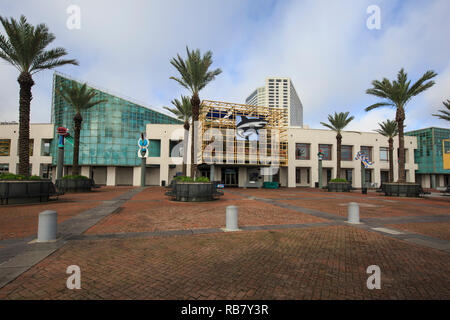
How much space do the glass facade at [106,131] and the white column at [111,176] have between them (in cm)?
134

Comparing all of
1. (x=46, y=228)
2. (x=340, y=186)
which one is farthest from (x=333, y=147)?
(x=46, y=228)

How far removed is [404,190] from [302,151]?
73.3ft

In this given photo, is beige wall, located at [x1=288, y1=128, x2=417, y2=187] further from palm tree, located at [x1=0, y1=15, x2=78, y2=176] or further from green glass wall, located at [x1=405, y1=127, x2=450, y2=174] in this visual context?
palm tree, located at [x1=0, y1=15, x2=78, y2=176]

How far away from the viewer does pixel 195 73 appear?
16.9 metres

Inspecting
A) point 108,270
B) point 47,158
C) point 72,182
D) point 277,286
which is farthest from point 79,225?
point 47,158

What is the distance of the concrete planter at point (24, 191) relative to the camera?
11562mm

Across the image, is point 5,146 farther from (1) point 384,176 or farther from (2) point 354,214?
(1) point 384,176

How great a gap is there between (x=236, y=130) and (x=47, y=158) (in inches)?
1501

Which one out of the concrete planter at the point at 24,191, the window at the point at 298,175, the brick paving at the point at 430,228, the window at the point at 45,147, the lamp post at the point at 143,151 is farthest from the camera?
the window at the point at 298,175

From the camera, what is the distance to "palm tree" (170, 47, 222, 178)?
16.8m

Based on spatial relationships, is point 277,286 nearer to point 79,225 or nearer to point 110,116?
point 79,225

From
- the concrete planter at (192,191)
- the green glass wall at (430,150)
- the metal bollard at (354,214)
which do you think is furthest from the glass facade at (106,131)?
the green glass wall at (430,150)

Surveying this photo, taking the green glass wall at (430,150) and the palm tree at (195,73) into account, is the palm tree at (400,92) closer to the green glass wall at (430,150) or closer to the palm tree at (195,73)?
the palm tree at (195,73)

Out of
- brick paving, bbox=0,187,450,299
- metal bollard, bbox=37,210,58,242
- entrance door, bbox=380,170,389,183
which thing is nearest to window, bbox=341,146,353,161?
entrance door, bbox=380,170,389,183
